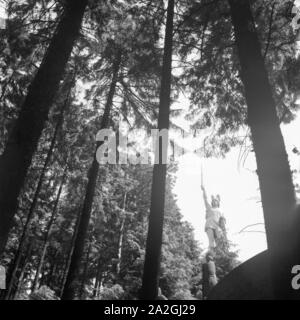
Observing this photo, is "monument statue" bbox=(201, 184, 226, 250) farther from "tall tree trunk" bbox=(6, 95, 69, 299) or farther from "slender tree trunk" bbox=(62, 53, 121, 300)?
"tall tree trunk" bbox=(6, 95, 69, 299)

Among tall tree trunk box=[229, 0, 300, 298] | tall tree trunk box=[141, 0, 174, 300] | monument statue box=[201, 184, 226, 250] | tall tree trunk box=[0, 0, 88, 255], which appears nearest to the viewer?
tall tree trunk box=[229, 0, 300, 298]

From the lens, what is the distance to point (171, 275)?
20484 mm

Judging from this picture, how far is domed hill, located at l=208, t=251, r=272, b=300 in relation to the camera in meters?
5.97

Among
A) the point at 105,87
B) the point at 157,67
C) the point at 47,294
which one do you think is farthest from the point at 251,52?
the point at 47,294

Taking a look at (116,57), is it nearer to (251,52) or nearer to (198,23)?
(198,23)

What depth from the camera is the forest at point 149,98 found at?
14.0ft

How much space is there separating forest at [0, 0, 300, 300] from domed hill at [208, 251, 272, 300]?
153 cm

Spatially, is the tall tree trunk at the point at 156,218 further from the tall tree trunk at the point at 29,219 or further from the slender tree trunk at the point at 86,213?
the tall tree trunk at the point at 29,219

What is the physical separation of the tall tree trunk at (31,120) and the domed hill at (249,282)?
4.62 meters

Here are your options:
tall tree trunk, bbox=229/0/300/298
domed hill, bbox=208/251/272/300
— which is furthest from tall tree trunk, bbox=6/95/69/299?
tall tree trunk, bbox=229/0/300/298

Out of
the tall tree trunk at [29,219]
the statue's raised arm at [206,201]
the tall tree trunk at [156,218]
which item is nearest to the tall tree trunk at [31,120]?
the tall tree trunk at [156,218]

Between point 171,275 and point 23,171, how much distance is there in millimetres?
18023
